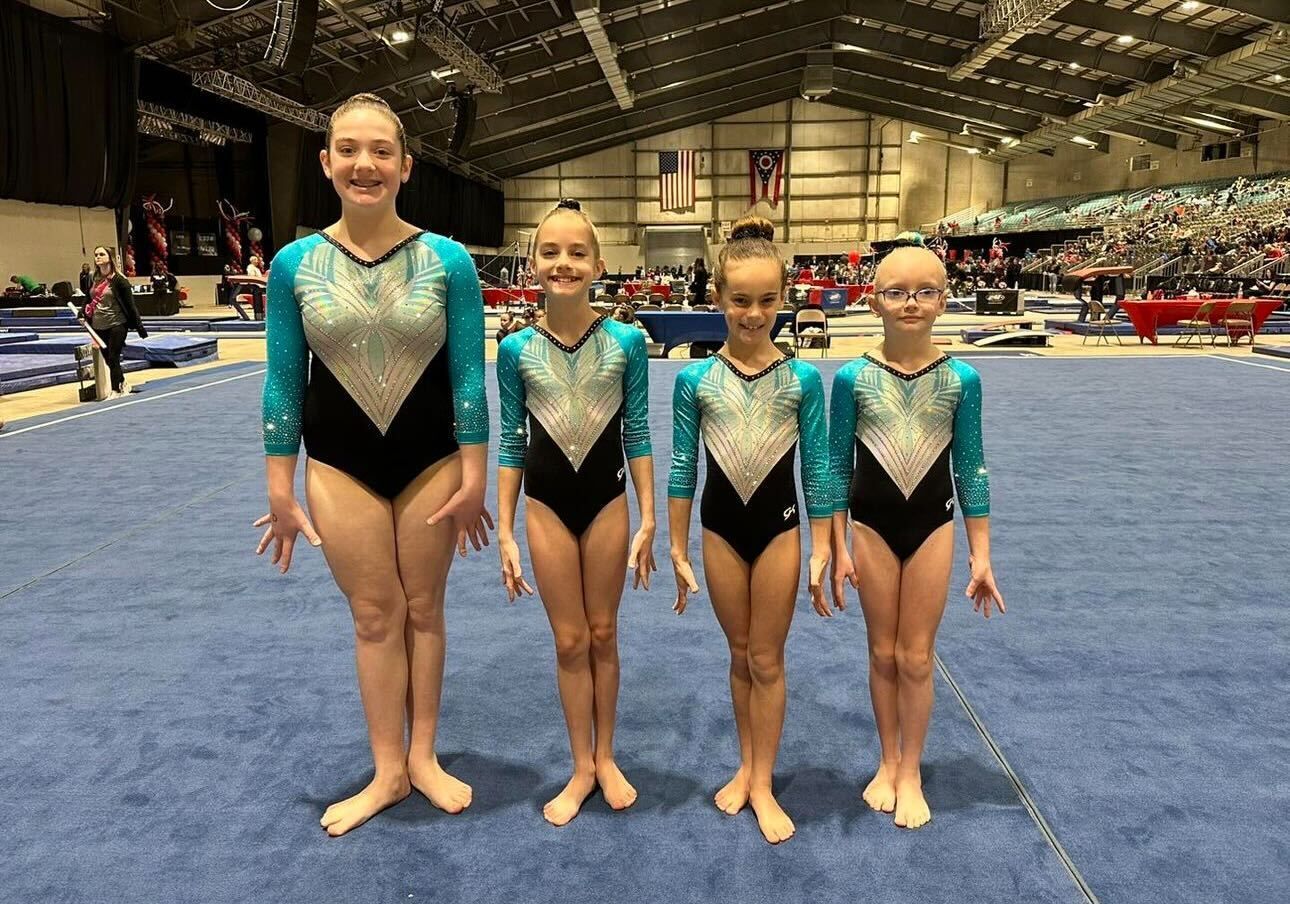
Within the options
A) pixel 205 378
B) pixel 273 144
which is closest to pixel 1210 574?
pixel 205 378

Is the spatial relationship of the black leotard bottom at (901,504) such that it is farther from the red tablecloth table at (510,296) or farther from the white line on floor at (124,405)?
the red tablecloth table at (510,296)

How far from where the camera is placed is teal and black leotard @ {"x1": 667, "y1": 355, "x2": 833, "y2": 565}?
205 centimetres

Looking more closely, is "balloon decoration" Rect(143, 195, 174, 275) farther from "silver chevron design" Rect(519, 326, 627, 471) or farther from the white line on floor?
"silver chevron design" Rect(519, 326, 627, 471)

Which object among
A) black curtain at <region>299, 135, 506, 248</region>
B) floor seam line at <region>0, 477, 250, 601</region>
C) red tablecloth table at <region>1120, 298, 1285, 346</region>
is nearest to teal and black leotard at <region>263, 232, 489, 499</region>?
floor seam line at <region>0, 477, 250, 601</region>

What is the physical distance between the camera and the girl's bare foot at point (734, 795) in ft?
7.32

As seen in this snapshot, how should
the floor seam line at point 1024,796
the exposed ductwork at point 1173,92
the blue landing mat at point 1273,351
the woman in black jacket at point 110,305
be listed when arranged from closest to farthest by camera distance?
1. the floor seam line at point 1024,796
2. the woman in black jacket at point 110,305
3. the blue landing mat at point 1273,351
4. the exposed ductwork at point 1173,92

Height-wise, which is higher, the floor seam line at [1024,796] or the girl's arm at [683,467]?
the girl's arm at [683,467]

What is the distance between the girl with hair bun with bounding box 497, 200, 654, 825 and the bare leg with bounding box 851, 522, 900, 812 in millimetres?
542

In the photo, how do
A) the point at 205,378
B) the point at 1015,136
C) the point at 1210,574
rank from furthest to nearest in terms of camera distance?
the point at 1015,136, the point at 205,378, the point at 1210,574

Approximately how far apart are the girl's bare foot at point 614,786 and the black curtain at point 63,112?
1787 cm

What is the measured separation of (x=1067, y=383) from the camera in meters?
9.91

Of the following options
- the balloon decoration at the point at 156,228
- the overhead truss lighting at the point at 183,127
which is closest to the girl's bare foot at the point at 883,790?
the overhead truss lighting at the point at 183,127

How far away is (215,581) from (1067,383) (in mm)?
9226

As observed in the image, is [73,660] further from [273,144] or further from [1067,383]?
[273,144]
